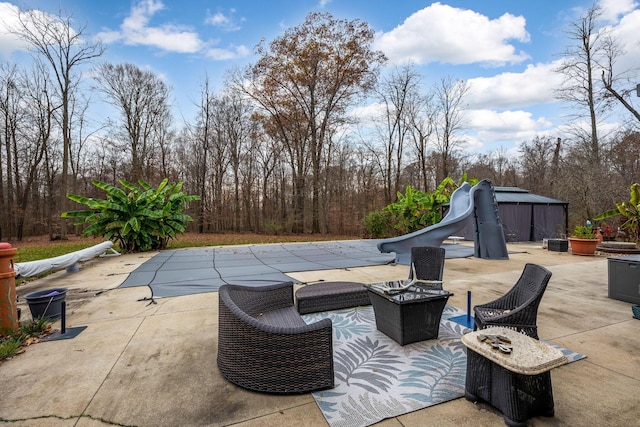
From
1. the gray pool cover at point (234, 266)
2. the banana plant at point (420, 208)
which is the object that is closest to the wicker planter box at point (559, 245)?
the gray pool cover at point (234, 266)

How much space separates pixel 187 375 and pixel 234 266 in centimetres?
460

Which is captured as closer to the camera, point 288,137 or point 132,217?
point 132,217

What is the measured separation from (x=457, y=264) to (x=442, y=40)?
8.54 meters

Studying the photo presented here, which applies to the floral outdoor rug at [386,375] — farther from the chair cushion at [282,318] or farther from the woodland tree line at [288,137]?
the woodland tree line at [288,137]

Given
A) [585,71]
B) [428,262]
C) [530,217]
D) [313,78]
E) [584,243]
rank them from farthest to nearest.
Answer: [313,78], [585,71], [530,217], [584,243], [428,262]

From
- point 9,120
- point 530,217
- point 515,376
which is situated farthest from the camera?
point 9,120

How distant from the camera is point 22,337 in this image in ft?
9.60

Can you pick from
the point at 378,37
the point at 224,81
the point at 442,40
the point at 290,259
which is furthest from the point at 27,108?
the point at 442,40

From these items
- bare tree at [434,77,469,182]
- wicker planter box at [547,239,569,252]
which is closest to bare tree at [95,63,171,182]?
bare tree at [434,77,469,182]

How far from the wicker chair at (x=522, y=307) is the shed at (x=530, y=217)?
386 inches

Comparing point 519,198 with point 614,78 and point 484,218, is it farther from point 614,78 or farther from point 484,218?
point 614,78

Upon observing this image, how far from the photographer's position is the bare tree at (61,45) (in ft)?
→ 40.0

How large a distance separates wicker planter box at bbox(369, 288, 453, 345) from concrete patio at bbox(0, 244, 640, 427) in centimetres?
81

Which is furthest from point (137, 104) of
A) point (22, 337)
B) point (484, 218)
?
point (484, 218)
